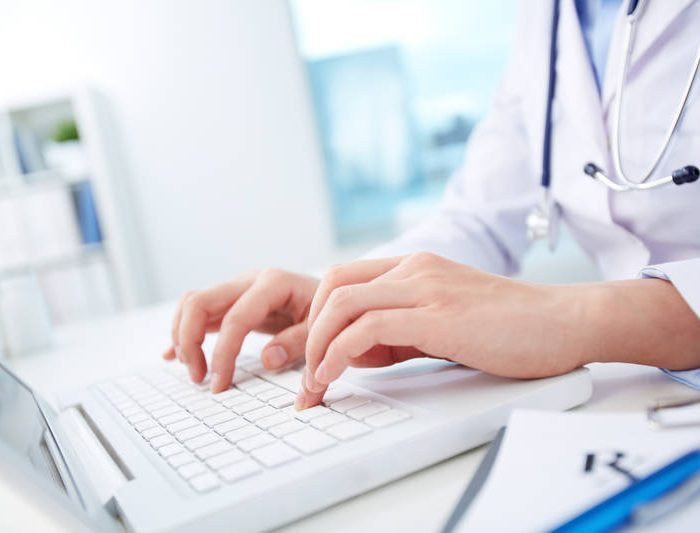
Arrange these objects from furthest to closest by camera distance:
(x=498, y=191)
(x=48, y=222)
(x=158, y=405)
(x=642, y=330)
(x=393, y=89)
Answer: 1. (x=393, y=89)
2. (x=48, y=222)
3. (x=498, y=191)
4. (x=158, y=405)
5. (x=642, y=330)

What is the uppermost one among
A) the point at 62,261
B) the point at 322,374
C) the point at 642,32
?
the point at 642,32

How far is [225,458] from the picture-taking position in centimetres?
41

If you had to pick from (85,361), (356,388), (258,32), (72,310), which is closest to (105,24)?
(258,32)

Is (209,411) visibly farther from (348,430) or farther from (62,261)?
(62,261)

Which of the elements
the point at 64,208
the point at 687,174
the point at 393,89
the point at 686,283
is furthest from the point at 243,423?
the point at 393,89

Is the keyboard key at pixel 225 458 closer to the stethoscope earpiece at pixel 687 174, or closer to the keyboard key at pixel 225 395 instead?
the keyboard key at pixel 225 395

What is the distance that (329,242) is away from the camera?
3.85 m

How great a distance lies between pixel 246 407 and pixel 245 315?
0.16 m

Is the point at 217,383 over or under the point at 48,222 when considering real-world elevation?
under

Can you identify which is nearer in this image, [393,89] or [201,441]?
[201,441]

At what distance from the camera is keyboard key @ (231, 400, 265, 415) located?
20.2 inches

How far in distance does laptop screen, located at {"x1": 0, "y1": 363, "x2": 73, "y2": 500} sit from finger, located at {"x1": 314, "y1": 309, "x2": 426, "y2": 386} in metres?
0.18

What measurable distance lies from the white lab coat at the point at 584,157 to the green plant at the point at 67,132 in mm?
2788

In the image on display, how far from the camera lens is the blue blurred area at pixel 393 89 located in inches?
142
